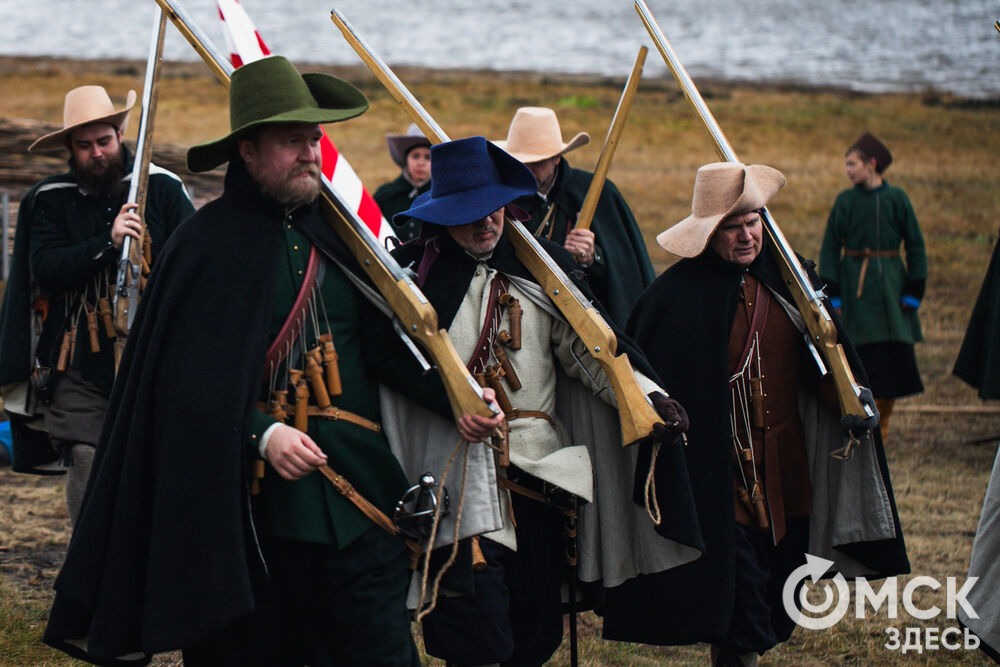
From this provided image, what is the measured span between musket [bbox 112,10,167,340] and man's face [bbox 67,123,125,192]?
0.95 feet

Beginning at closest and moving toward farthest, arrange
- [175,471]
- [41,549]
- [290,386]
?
1. [175,471]
2. [290,386]
3. [41,549]

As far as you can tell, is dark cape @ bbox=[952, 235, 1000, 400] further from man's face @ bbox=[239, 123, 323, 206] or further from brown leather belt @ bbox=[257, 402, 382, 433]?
man's face @ bbox=[239, 123, 323, 206]

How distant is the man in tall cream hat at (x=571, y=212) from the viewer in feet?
20.6

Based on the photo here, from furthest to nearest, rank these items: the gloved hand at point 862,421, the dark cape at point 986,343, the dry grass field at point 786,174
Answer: the dark cape at point 986,343 → the dry grass field at point 786,174 → the gloved hand at point 862,421

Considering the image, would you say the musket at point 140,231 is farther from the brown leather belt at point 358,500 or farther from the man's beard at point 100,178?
the brown leather belt at point 358,500

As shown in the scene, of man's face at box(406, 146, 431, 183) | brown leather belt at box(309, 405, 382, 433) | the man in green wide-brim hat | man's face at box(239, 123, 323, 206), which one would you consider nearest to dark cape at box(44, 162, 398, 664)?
the man in green wide-brim hat

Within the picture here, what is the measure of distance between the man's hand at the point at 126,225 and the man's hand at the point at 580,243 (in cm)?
190

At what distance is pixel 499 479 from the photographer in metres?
4.27

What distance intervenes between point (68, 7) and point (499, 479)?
95.5 feet

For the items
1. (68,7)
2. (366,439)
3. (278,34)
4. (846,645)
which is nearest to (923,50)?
(278,34)

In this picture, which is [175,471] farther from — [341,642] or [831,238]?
[831,238]

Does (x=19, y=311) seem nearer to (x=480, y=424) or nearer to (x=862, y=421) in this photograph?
(x=480, y=424)

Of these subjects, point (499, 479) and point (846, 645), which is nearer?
point (499, 479)

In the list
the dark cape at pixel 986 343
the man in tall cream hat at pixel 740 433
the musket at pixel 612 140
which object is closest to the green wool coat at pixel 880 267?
the dark cape at pixel 986 343
